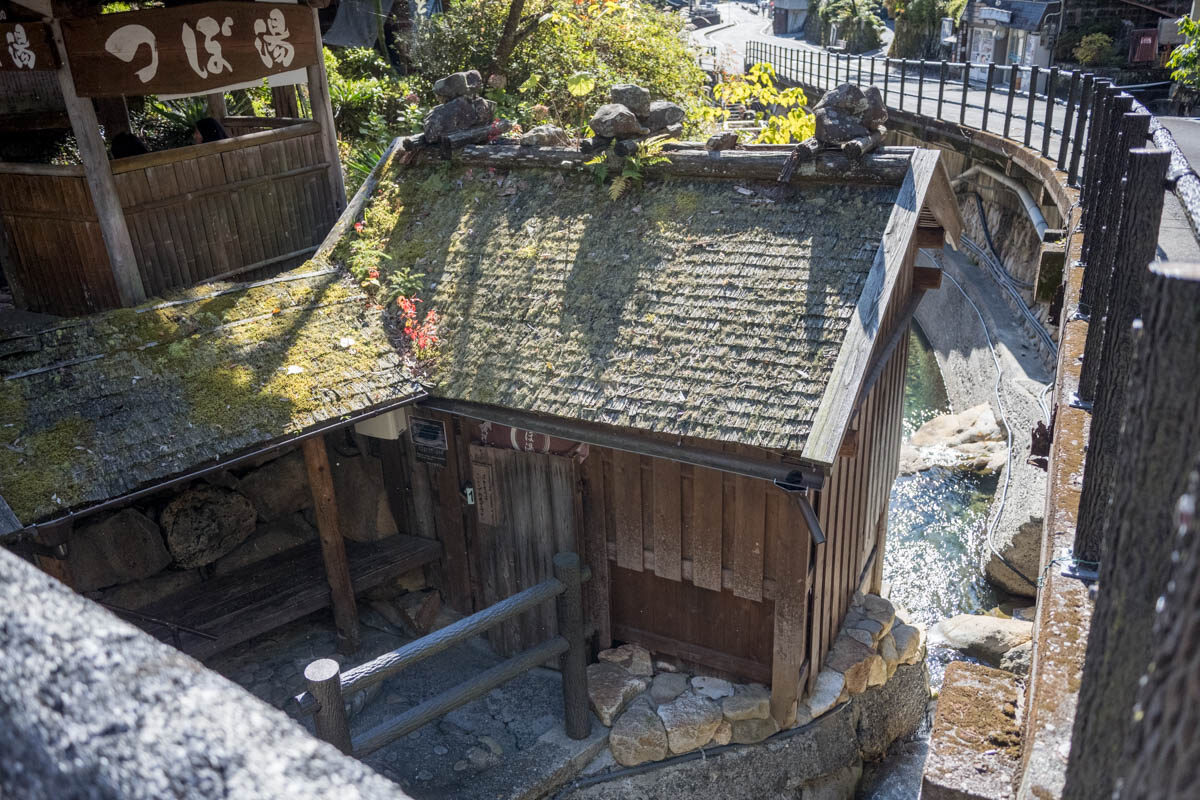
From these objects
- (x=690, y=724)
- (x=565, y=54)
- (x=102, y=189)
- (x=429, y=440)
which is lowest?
(x=690, y=724)

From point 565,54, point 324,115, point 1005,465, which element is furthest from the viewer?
point 565,54

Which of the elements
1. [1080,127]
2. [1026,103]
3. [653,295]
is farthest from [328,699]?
[1026,103]

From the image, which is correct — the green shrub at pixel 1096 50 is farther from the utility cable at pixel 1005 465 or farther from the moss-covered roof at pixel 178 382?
the moss-covered roof at pixel 178 382

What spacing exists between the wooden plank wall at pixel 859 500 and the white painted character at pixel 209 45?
660cm

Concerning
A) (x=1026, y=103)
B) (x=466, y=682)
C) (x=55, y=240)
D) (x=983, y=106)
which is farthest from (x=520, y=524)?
(x=1026, y=103)

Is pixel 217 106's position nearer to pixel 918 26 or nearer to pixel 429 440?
pixel 429 440

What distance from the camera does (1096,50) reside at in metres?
22.1

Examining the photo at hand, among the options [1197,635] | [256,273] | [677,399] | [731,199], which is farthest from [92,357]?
[1197,635]

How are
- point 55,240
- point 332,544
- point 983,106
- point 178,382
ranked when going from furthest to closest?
1. point 983,106
2. point 55,240
3. point 332,544
4. point 178,382

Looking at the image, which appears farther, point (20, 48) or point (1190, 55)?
A: point (1190, 55)

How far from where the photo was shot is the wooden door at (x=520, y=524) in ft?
24.5

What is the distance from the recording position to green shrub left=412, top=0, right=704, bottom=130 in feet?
49.3

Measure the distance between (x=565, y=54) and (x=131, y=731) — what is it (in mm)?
15883

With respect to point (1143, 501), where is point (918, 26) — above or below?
above
